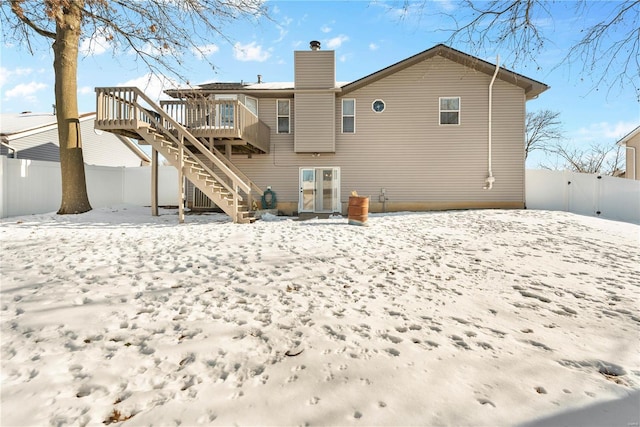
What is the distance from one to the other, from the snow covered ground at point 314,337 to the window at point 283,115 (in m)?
9.31

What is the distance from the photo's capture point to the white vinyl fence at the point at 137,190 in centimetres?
1002

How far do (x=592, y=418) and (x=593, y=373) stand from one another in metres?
0.60

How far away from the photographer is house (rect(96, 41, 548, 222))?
13.1 m

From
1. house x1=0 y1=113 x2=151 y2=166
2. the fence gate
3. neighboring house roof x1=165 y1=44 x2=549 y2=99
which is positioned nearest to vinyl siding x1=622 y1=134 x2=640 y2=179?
neighboring house roof x1=165 y1=44 x2=549 y2=99

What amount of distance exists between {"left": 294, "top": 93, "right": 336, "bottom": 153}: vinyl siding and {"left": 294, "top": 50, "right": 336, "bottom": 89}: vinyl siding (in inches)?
16.9

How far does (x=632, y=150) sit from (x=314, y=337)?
25.1 metres

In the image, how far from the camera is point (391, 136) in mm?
13461

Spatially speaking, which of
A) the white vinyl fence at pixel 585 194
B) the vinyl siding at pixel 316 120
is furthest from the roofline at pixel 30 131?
the white vinyl fence at pixel 585 194

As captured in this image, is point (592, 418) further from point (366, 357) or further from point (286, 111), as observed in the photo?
point (286, 111)

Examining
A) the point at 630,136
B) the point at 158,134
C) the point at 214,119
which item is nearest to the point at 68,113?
the point at 158,134

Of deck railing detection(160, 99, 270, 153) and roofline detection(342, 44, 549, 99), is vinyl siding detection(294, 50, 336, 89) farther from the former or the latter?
deck railing detection(160, 99, 270, 153)

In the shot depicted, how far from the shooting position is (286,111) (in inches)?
544

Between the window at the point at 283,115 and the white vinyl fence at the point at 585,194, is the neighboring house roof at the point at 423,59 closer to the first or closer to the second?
the window at the point at 283,115

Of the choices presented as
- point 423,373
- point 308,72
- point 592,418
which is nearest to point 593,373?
point 592,418
